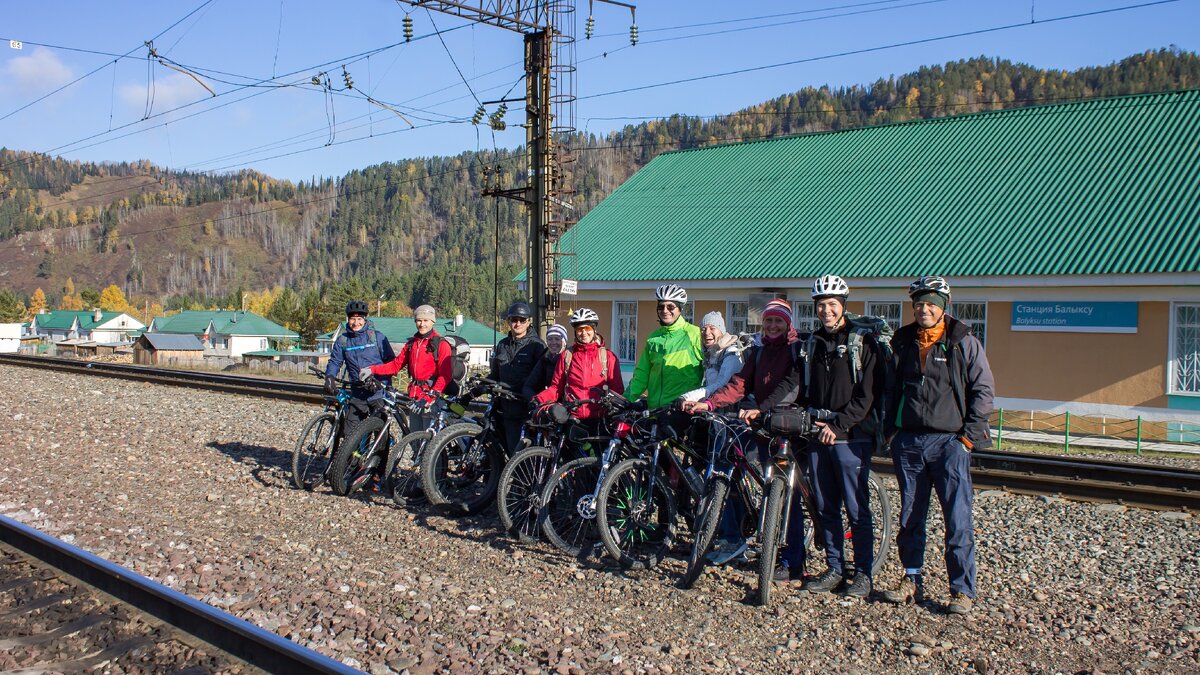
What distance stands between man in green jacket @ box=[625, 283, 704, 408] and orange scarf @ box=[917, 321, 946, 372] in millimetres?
1944

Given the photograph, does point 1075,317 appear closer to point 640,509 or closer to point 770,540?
point 640,509

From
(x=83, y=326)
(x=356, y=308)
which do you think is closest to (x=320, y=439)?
(x=356, y=308)

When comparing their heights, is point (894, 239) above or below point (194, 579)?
above

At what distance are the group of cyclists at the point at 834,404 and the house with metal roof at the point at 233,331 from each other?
10254 centimetres

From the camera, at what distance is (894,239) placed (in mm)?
22656

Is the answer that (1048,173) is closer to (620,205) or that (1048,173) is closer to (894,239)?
(894,239)

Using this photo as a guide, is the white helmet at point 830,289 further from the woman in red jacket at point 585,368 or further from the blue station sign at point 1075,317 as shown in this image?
the blue station sign at point 1075,317

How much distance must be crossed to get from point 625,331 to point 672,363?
1930cm

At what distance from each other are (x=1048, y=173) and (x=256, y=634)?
2224 cm

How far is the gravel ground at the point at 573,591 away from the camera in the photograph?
5.22 m

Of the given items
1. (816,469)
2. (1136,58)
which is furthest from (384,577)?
(1136,58)

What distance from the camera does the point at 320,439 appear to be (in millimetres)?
10133

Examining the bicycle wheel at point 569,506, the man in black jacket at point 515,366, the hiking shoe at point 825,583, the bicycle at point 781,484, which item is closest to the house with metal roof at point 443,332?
the man in black jacket at point 515,366

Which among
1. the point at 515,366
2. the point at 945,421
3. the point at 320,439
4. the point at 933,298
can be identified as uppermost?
the point at 933,298
